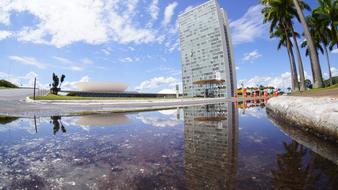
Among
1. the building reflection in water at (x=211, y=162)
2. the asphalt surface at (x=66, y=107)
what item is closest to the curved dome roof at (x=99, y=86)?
the asphalt surface at (x=66, y=107)

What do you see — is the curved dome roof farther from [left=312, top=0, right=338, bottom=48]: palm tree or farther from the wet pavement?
the wet pavement

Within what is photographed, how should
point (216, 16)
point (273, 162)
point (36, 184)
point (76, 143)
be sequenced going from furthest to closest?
point (216, 16), point (76, 143), point (273, 162), point (36, 184)

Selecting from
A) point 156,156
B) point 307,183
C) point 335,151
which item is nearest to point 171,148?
point 156,156

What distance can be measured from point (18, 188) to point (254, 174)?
9.40 feet

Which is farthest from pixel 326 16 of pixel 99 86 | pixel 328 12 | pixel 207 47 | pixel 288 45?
pixel 207 47

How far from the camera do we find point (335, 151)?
351 centimetres

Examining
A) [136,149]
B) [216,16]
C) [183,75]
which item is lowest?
[136,149]

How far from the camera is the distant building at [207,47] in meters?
104

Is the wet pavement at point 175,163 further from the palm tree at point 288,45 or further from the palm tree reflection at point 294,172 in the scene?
the palm tree at point 288,45

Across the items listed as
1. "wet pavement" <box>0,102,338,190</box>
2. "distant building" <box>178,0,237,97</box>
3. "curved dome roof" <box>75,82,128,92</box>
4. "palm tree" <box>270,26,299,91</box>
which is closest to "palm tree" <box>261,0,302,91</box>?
"palm tree" <box>270,26,299,91</box>

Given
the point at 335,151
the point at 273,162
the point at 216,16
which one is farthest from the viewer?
the point at 216,16

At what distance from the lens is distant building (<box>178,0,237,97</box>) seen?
104 m

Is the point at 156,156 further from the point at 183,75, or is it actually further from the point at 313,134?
the point at 183,75

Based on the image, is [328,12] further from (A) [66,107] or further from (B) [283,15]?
(A) [66,107]
